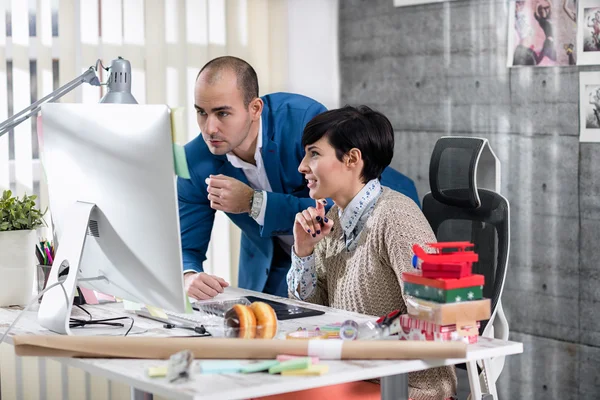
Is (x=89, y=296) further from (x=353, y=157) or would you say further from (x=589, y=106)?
(x=589, y=106)

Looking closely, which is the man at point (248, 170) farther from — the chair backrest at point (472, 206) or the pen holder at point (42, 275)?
the pen holder at point (42, 275)

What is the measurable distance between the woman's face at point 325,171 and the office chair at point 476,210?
0.43 meters

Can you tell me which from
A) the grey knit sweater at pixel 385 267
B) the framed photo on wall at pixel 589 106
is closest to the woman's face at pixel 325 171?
the grey knit sweater at pixel 385 267

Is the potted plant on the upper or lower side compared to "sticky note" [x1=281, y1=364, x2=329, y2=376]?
upper

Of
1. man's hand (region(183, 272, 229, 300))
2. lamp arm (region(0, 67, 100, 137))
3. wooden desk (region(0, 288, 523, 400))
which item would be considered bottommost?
wooden desk (region(0, 288, 523, 400))

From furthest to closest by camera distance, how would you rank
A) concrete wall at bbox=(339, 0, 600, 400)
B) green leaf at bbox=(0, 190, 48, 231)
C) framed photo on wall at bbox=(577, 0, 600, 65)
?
concrete wall at bbox=(339, 0, 600, 400), framed photo on wall at bbox=(577, 0, 600, 65), green leaf at bbox=(0, 190, 48, 231)

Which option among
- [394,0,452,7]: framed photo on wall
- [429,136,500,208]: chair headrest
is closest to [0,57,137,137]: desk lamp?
[429,136,500,208]: chair headrest

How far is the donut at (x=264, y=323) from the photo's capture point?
169 centimetres

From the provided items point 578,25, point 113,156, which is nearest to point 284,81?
point 578,25

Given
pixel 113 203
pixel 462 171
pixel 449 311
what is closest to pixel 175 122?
pixel 113 203

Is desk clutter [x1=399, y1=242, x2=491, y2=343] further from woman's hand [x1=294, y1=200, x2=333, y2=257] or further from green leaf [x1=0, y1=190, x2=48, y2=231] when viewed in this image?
green leaf [x1=0, y1=190, x2=48, y2=231]

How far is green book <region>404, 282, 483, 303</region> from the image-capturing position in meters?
1.61

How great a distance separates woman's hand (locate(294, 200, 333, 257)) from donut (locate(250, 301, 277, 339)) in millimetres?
530

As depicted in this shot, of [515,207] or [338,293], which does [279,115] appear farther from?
[515,207]
